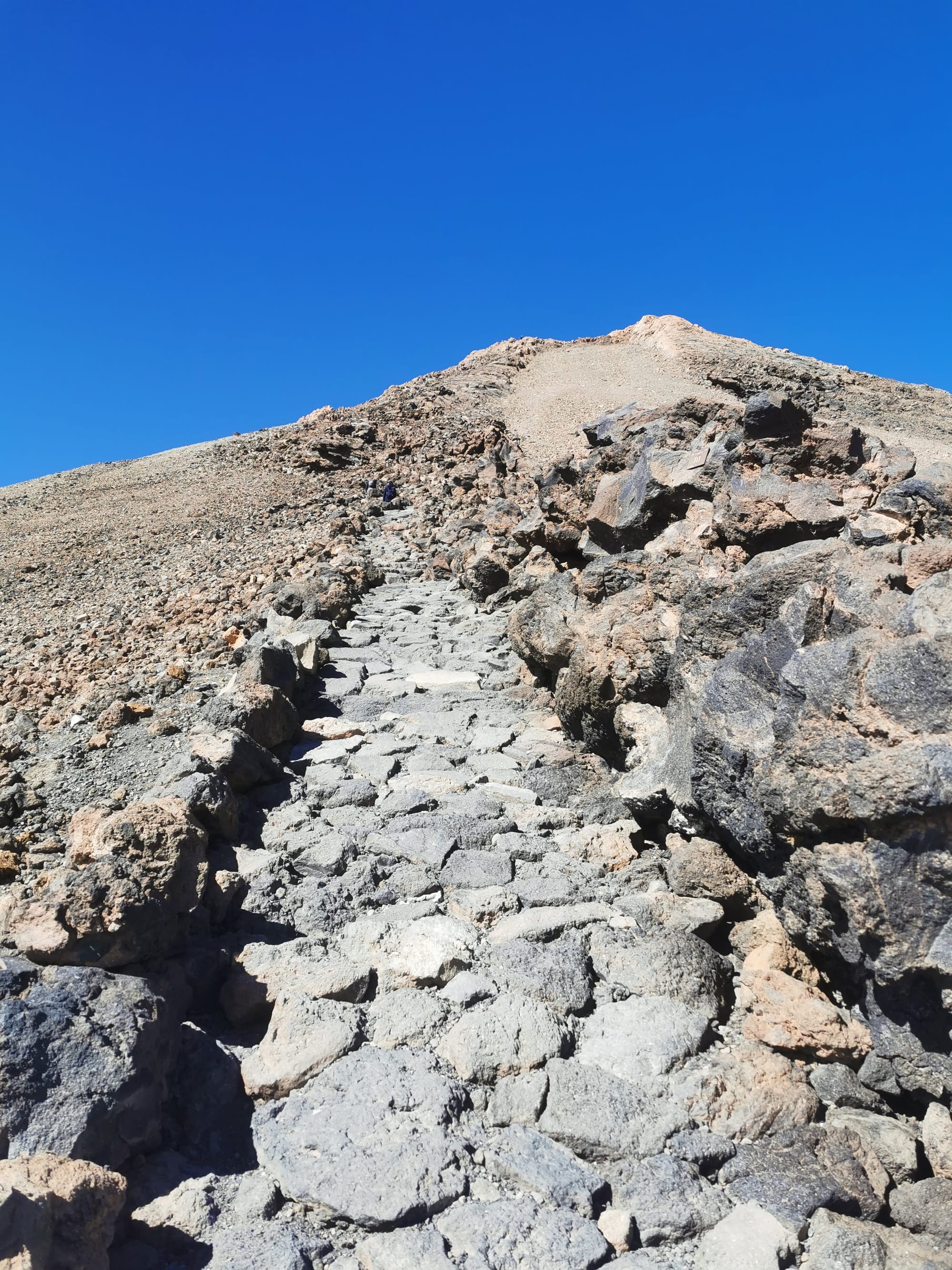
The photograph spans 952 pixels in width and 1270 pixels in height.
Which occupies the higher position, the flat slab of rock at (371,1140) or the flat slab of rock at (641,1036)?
the flat slab of rock at (641,1036)

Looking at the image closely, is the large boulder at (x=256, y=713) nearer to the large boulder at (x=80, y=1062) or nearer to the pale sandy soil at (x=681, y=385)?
the large boulder at (x=80, y=1062)

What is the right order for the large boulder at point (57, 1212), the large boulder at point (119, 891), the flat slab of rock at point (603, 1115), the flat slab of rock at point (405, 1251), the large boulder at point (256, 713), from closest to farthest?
the large boulder at point (57, 1212)
the flat slab of rock at point (405, 1251)
the flat slab of rock at point (603, 1115)
the large boulder at point (119, 891)
the large boulder at point (256, 713)

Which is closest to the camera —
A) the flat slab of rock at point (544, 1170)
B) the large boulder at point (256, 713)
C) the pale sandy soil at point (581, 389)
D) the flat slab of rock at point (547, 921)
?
the flat slab of rock at point (544, 1170)

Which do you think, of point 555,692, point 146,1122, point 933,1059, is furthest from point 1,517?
point 933,1059

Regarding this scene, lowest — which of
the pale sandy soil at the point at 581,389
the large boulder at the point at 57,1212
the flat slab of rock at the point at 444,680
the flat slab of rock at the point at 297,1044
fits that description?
the large boulder at the point at 57,1212

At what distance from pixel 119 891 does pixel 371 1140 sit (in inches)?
48.1

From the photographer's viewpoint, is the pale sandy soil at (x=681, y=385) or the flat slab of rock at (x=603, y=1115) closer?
the flat slab of rock at (x=603, y=1115)

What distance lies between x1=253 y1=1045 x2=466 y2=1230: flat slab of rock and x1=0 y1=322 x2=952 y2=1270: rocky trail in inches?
0.5

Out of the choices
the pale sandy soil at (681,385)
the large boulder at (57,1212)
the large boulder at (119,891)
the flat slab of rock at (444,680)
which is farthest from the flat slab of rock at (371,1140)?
the pale sandy soil at (681,385)

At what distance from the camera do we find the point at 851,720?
3.10 metres

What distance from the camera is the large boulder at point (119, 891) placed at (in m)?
2.97

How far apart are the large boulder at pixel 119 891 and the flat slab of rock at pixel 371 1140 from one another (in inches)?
30.1

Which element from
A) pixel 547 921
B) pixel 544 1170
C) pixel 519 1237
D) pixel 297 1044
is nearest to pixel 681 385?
pixel 547 921

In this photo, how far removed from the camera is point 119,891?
123 inches
